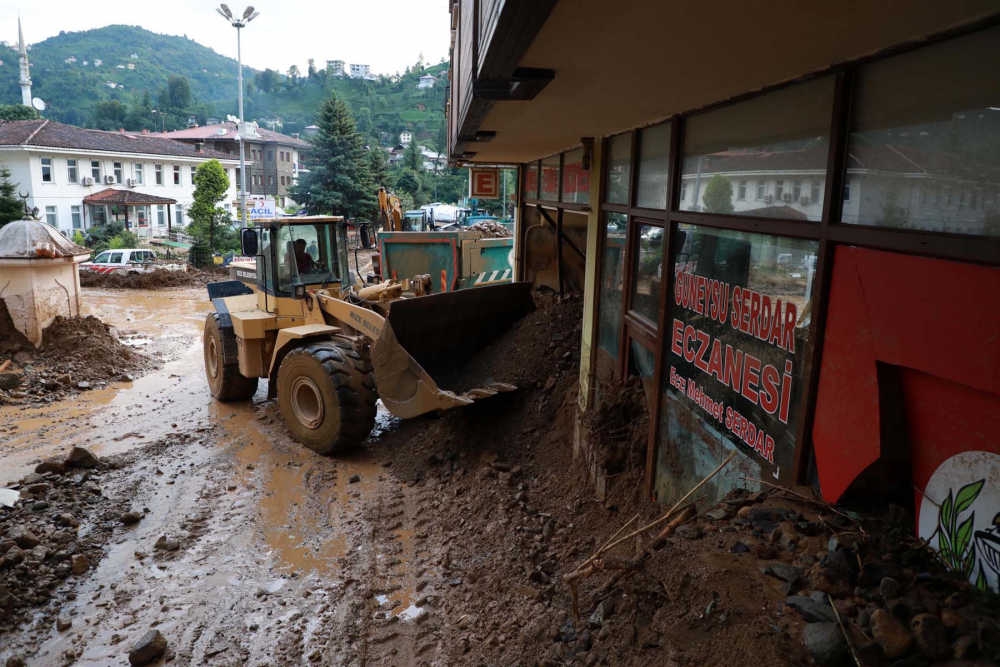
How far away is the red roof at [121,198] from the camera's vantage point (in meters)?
37.1

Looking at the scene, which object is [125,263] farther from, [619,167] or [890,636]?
[890,636]

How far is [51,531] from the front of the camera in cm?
636

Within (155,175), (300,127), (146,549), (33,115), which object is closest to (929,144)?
(146,549)

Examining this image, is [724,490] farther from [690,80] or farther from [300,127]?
[300,127]

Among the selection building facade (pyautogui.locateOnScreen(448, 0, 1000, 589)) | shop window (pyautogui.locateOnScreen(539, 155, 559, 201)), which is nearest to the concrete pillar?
building facade (pyautogui.locateOnScreen(448, 0, 1000, 589))

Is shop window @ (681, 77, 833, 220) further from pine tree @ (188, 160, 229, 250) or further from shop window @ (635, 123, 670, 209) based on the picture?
pine tree @ (188, 160, 229, 250)

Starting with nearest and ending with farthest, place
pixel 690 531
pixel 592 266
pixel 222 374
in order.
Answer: pixel 690 531 → pixel 592 266 → pixel 222 374

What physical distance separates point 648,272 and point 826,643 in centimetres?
348

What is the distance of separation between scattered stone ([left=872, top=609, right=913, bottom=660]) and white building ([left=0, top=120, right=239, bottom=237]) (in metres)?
39.8

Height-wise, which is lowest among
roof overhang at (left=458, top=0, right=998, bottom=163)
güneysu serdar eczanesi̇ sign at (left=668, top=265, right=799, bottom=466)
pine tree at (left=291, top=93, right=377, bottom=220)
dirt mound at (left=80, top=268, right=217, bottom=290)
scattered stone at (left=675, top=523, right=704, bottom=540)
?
dirt mound at (left=80, top=268, right=217, bottom=290)

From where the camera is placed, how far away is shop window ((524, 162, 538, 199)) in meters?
11.2

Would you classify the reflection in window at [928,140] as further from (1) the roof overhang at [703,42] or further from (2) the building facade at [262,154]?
(2) the building facade at [262,154]

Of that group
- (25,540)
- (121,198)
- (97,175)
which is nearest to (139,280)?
(121,198)

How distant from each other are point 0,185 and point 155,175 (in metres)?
18.5
